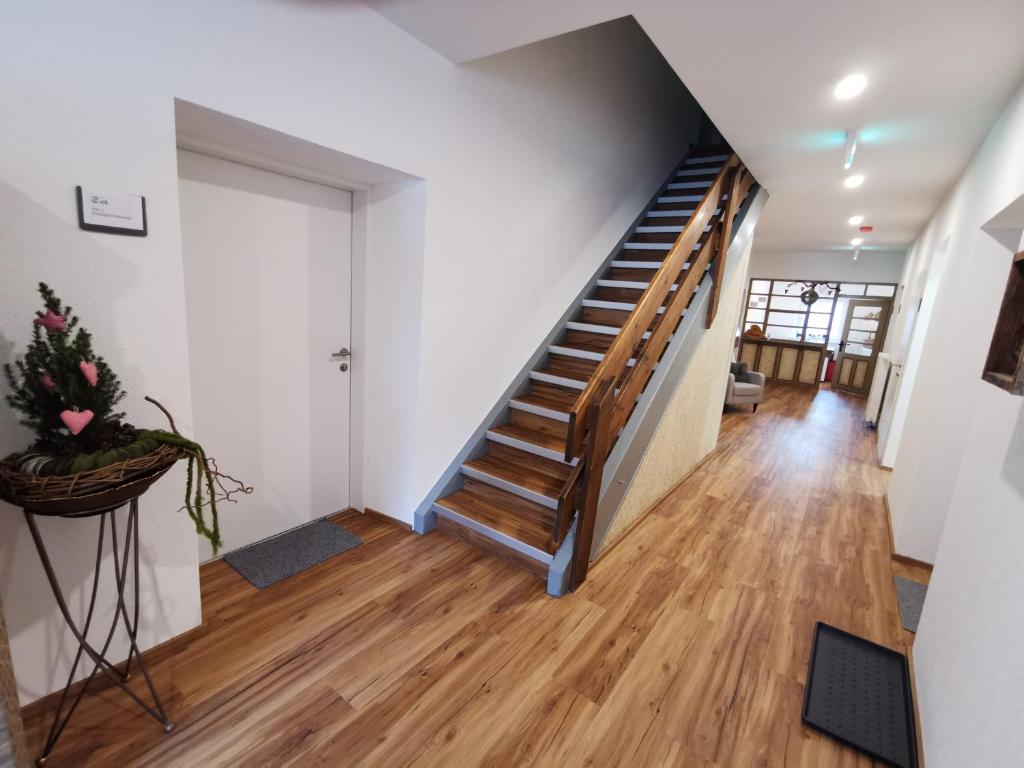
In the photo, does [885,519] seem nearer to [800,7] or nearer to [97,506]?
[800,7]

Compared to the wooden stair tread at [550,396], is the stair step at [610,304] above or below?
above

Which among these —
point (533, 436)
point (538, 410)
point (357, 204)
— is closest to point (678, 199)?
point (538, 410)

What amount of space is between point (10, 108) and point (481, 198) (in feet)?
6.36

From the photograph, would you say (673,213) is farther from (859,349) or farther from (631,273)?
(859,349)

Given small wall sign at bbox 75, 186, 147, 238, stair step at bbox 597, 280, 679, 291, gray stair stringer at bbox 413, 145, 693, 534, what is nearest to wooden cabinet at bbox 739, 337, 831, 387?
stair step at bbox 597, 280, 679, 291

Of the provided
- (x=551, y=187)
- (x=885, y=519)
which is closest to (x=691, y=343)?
(x=551, y=187)

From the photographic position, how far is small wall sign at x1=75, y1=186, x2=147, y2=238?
4.72 ft

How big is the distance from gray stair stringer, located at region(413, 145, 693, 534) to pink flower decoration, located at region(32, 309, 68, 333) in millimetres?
1956

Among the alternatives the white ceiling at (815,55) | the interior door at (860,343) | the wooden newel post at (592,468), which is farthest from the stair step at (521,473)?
the interior door at (860,343)

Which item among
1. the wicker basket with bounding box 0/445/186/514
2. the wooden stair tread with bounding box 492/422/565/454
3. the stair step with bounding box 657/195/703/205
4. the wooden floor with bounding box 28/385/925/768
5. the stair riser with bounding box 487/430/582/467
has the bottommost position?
the wooden floor with bounding box 28/385/925/768

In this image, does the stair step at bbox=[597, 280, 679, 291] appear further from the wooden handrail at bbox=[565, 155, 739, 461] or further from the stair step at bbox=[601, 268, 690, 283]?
the wooden handrail at bbox=[565, 155, 739, 461]

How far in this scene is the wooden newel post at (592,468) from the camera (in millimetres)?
2252

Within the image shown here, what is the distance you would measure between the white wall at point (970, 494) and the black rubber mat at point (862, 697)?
109 mm

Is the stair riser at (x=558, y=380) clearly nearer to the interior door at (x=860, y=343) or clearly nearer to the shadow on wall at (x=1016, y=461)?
the shadow on wall at (x=1016, y=461)
